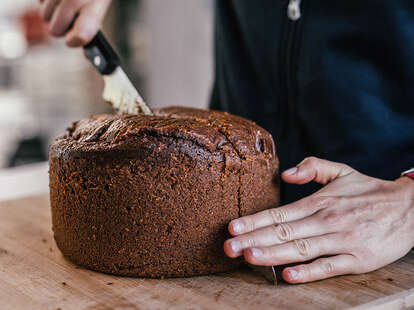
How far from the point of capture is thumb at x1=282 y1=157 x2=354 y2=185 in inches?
39.9

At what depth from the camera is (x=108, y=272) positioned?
98 centimetres

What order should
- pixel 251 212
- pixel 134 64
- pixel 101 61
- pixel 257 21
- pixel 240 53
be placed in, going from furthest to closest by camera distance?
pixel 134 64 < pixel 240 53 < pixel 257 21 < pixel 101 61 < pixel 251 212

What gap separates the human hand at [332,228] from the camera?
0.92 meters

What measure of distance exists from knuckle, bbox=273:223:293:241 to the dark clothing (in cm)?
44

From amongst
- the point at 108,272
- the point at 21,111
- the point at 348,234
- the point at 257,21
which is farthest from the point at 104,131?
the point at 21,111

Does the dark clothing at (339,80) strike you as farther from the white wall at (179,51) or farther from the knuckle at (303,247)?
the white wall at (179,51)

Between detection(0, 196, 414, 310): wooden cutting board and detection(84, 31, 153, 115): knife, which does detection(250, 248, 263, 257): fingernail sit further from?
detection(84, 31, 153, 115): knife

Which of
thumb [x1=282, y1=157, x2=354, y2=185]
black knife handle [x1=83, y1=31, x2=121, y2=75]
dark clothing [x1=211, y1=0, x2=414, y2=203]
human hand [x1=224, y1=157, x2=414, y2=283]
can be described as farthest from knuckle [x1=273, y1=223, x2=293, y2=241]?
black knife handle [x1=83, y1=31, x2=121, y2=75]

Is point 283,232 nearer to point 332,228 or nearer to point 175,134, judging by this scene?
point 332,228

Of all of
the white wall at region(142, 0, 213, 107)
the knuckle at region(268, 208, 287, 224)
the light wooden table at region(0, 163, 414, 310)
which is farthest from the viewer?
the white wall at region(142, 0, 213, 107)

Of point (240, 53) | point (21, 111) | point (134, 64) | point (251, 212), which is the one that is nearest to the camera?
point (251, 212)

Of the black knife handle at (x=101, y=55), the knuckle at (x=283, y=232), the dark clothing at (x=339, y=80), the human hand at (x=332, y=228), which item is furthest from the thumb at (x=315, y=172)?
the black knife handle at (x=101, y=55)

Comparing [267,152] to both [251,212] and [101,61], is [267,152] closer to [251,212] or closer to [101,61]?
[251,212]

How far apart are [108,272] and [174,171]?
26 cm
